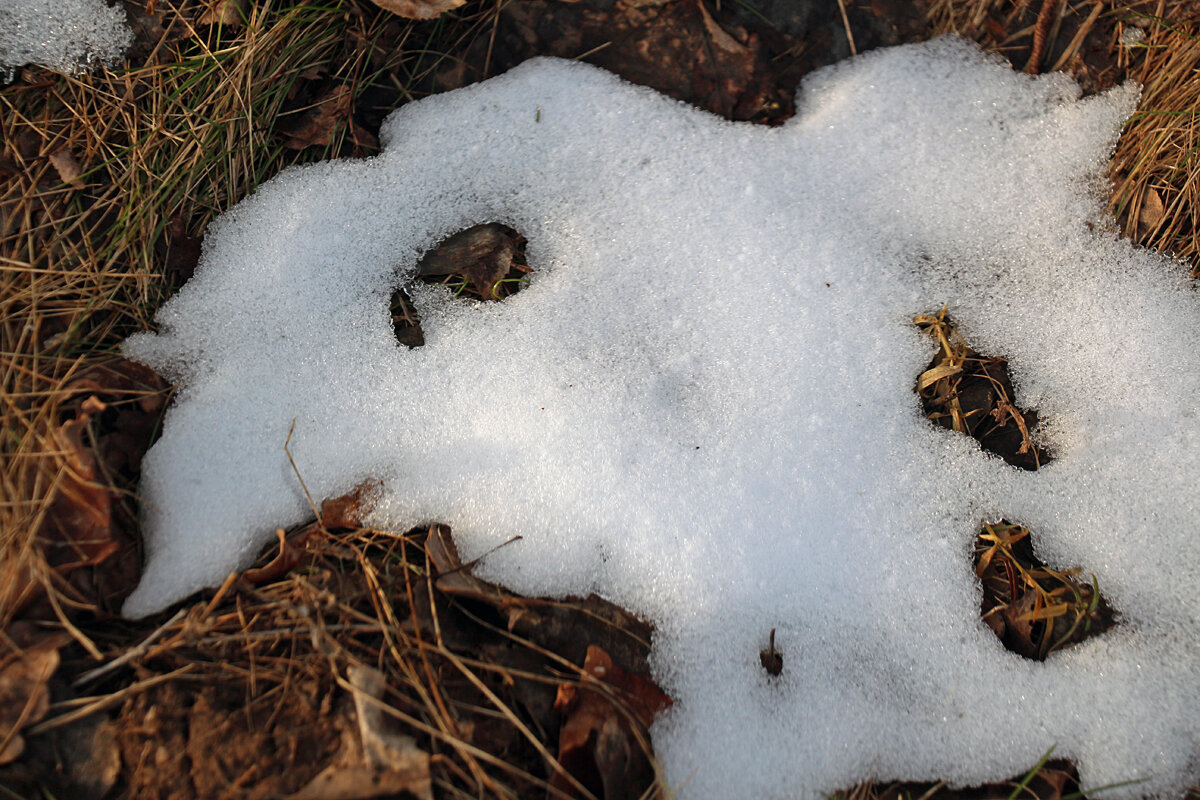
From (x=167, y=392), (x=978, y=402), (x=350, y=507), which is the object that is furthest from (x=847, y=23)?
(x=167, y=392)

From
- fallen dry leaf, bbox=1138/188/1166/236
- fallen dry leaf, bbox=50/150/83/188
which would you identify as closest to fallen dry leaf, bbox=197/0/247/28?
fallen dry leaf, bbox=50/150/83/188

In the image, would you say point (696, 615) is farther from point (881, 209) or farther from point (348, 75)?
point (348, 75)

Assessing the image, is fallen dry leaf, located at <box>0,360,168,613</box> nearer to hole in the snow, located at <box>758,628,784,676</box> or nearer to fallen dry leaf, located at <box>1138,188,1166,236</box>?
hole in the snow, located at <box>758,628,784,676</box>

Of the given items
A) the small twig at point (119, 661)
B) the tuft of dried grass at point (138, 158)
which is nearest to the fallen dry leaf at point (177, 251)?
the tuft of dried grass at point (138, 158)

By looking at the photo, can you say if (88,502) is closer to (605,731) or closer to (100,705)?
(100,705)

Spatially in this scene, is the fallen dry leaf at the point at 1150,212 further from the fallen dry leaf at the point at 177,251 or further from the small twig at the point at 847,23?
the fallen dry leaf at the point at 177,251
